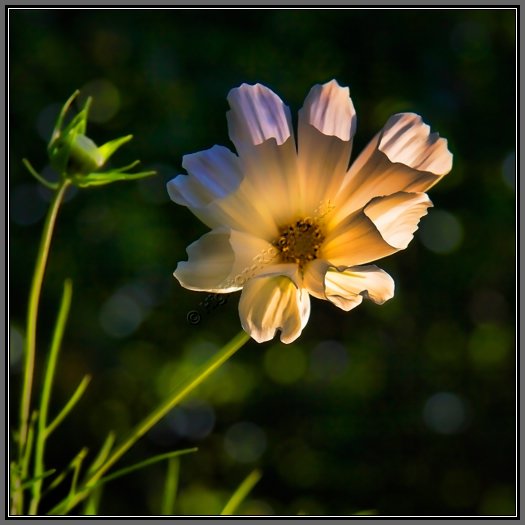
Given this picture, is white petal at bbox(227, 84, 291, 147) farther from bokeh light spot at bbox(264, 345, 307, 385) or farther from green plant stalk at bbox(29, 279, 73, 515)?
bokeh light spot at bbox(264, 345, 307, 385)

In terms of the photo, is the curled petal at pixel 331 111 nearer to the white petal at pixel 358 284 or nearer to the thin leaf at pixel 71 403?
the white petal at pixel 358 284

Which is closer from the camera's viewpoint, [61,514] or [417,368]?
[61,514]

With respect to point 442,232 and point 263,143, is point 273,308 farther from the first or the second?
point 442,232

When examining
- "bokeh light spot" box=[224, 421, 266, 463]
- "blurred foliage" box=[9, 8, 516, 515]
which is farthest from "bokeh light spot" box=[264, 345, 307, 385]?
"bokeh light spot" box=[224, 421, 266, 463]

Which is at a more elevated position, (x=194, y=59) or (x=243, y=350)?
(x=194, y=59)

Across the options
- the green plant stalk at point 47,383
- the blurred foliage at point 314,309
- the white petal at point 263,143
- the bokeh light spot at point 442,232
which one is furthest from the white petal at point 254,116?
the bokeh light spot at point 442,232

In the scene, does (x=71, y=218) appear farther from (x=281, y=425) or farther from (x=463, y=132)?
(x=463, y=132)

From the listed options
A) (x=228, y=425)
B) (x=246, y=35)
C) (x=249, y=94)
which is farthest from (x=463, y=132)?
(x=249, y=94)
